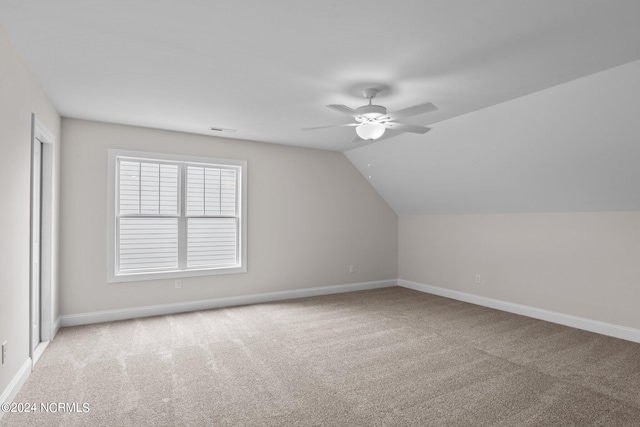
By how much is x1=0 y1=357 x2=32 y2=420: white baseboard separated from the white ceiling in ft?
7.98

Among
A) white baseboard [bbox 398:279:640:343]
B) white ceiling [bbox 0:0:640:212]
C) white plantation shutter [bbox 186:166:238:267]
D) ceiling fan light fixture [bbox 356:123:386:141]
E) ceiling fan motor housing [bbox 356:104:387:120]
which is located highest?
white ceiling [bbox 0:0:640:212]

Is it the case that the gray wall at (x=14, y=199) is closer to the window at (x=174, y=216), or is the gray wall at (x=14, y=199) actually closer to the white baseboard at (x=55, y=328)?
the white baseboard at (x=55, y=328)

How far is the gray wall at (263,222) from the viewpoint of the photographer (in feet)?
14.5

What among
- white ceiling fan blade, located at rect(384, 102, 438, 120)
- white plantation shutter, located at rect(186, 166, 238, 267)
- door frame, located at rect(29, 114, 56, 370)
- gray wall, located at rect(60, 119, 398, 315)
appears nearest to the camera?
white ceiling fan blade, located at rect(384, 102, 438, 120)

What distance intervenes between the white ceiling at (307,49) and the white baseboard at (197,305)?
2.51 metres

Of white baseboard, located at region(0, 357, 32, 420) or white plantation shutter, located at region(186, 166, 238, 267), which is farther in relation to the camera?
white plantation shutter, located at region(186, 166, 238, 267)

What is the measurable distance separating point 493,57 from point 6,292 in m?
3.94

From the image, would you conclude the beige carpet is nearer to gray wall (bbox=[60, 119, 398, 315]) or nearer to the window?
gray wall (bbox=[60, 119, 398, 315])

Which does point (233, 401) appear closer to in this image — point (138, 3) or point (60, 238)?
point (138, 3)

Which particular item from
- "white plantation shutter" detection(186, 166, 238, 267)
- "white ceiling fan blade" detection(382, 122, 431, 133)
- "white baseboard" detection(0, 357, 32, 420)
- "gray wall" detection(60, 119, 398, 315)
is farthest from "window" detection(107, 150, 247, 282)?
"white ceiling fan blade" detection(382, 122, 431, 133)

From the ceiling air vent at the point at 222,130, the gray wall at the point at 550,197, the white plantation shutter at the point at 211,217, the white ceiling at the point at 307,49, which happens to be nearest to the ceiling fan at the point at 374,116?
the white ceiling at the point at 307,49

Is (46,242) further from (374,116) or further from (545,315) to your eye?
(545,315)

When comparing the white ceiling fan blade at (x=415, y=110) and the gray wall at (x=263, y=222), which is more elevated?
the white ceiling fan blade at (x=415, y=110)

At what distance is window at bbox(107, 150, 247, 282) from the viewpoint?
15.5 ft
